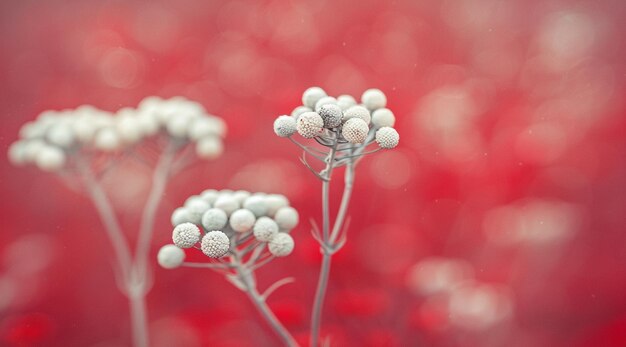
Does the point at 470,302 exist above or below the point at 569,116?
below

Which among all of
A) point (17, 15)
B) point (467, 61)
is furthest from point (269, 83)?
point (17, 15)

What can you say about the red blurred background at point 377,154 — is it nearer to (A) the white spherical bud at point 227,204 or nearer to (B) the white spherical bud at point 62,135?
(B) the white spherical bud at point 62,135

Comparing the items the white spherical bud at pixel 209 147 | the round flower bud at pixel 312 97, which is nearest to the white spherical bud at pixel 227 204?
the round flower bud at pixel 312 97

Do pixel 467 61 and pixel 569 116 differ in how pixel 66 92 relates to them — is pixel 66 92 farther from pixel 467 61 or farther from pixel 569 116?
pixel 569 116

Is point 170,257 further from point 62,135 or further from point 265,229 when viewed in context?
point 62,135

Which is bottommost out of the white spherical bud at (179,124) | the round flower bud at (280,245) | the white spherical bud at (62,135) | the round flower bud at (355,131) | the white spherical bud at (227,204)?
the round flower bud at (280,245)

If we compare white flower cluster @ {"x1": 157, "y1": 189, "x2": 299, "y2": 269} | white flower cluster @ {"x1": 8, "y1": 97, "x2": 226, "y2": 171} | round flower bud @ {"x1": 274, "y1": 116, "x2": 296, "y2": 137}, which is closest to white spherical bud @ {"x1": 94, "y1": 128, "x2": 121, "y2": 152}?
white flower cluster @ {"x1": 8, "y1": 97, "x2": 226, "y2": 171}

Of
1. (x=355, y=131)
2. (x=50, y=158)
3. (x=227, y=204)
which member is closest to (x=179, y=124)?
(x=50, y=158)
